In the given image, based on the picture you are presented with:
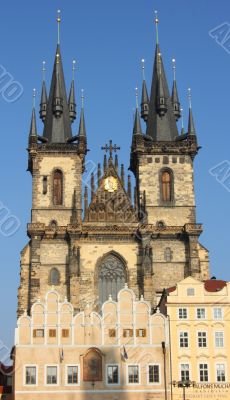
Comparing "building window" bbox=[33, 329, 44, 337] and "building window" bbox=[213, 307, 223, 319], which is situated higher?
"building window" bbox=[213, 307, 223, 319]

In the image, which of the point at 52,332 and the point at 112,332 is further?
the point at 112,332

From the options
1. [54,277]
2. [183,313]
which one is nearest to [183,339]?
[183,313]

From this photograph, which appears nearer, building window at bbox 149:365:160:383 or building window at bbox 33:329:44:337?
building window at bbox 149:365:160:383

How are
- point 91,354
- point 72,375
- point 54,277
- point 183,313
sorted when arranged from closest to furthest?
point 72,375
point 91,354
point 183,313
point 54,277

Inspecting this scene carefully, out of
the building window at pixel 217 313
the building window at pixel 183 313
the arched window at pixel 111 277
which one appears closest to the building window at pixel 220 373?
the building window at pixel 217 313

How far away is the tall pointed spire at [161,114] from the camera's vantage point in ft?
210

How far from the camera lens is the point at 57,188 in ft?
201

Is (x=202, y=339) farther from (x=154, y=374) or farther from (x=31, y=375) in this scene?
(x=31, y=375)

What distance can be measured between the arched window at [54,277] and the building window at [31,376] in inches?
556

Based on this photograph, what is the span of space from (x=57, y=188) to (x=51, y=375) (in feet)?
71.5

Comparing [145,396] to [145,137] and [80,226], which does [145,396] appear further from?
[145,137]

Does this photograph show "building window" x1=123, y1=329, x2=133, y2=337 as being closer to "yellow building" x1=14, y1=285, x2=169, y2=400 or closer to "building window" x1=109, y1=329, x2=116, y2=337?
"yellow building" x1=14, y1=285, x2=169, y2=400

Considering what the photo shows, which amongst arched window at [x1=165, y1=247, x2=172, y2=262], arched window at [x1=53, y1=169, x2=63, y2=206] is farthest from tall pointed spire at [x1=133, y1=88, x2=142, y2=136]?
arched window at [x1=165, y1=247, x2=172, y2=262]

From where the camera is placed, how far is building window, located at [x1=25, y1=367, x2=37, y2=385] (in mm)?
42469
